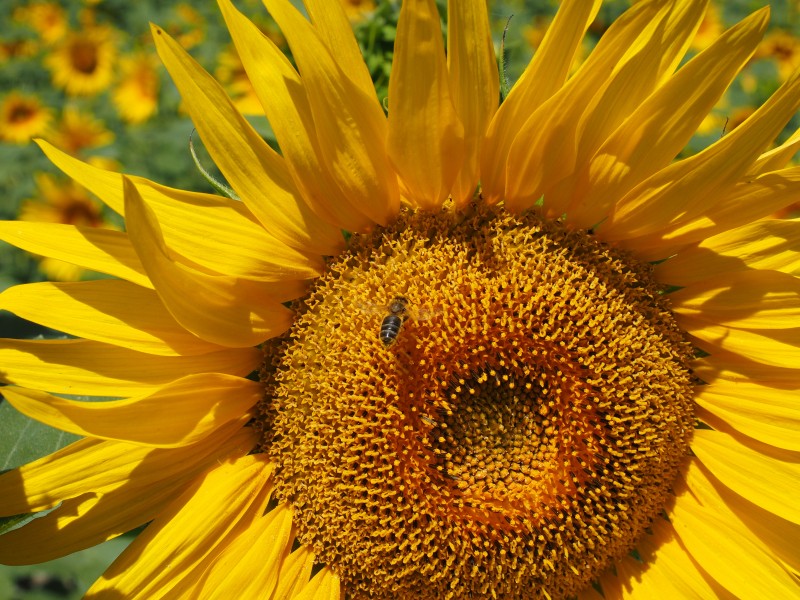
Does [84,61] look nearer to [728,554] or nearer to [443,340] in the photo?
[443,340]

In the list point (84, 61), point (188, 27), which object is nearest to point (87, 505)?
point (188, 27)

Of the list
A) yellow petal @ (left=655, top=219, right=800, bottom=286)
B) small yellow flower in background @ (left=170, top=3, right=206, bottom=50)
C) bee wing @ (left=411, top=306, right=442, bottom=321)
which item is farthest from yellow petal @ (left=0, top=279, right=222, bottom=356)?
small yellow flower in background @ (left=170, top=3, right=206, bottom=50)

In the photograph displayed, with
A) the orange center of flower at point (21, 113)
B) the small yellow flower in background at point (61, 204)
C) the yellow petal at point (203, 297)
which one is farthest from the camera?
the orange center of flower at point (21, 113)

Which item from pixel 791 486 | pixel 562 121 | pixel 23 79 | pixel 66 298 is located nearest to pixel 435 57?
pixel 562 121

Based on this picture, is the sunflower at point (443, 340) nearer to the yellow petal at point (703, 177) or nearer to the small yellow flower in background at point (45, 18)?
the yellow petal at point (703, 177)

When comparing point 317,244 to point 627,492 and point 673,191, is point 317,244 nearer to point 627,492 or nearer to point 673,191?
point 673,191

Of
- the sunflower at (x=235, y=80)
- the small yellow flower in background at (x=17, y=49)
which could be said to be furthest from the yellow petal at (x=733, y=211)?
the small yellow flower in background at (x=17, y=49)
